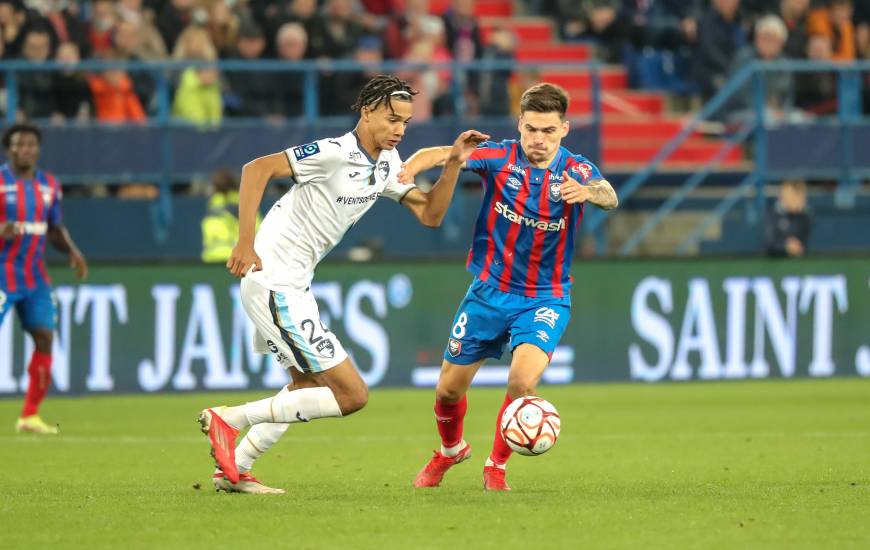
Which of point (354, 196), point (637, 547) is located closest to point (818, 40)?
point (354, 196)

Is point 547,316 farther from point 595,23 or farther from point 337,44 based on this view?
point 595,23

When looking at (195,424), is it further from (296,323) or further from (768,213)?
(768,213)

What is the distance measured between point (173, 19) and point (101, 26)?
2.67ft

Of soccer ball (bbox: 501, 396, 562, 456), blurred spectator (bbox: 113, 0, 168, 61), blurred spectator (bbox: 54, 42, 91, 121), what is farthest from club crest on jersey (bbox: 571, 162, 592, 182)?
blurred spectator (bbox: 113, 0, 168, 61)

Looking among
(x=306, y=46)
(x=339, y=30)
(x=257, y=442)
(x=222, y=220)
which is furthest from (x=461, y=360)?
(x=339, y=30)

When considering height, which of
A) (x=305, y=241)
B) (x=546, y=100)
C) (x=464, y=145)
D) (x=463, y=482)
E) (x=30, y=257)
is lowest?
(x=463, y=482)

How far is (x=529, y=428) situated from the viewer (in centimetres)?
782

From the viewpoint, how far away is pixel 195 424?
13023mm

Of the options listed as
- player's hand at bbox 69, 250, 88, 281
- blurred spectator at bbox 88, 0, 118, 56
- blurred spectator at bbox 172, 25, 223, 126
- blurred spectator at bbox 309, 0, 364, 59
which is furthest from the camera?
blurred spectator at bbox 309, 0, 364, 59

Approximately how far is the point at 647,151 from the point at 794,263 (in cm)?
376

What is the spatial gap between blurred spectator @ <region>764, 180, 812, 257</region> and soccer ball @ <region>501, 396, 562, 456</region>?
9.77 m

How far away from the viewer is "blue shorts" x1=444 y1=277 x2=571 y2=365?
852 centimetres

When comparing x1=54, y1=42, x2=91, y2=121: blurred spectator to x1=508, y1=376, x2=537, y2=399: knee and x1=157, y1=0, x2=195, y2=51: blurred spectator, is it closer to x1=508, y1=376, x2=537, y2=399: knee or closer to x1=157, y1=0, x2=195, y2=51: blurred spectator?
x1=157, y1=0, x2=195, y2=51: blurred spectator

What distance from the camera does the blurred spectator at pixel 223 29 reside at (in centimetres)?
1820
